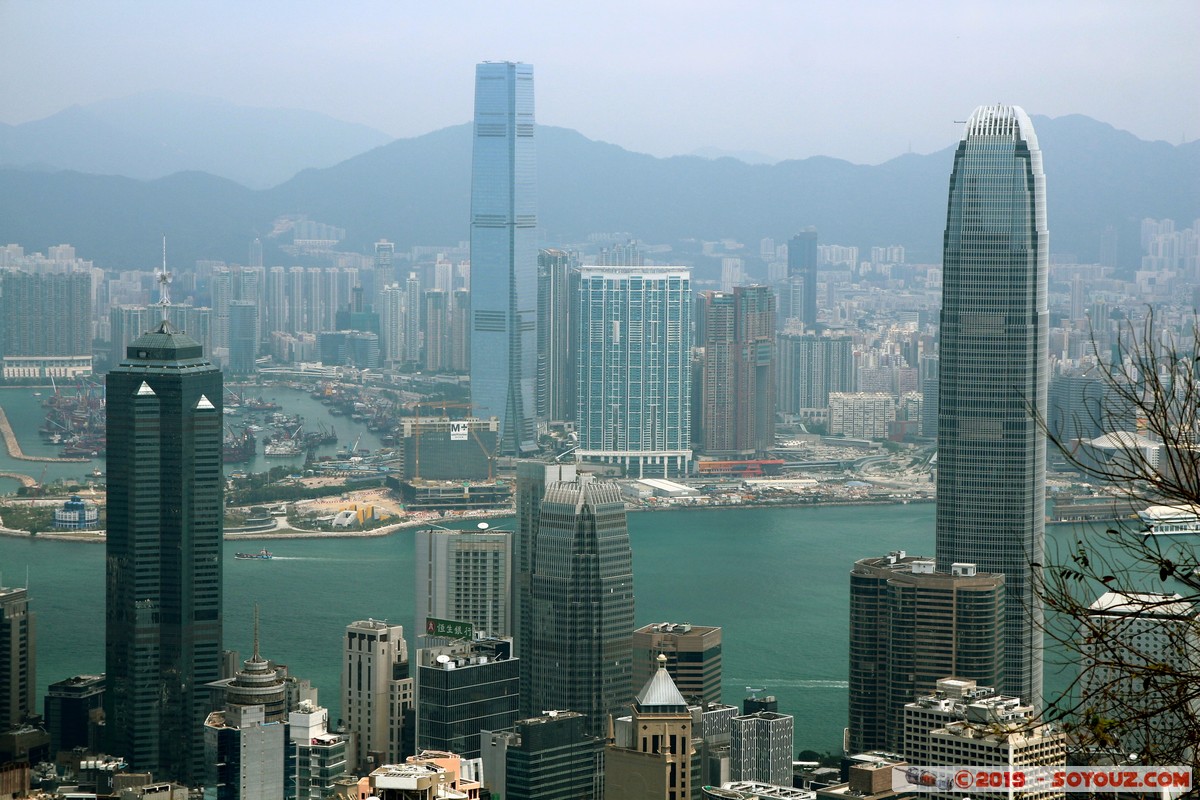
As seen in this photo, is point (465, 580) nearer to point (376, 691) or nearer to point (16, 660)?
point (376, 691)

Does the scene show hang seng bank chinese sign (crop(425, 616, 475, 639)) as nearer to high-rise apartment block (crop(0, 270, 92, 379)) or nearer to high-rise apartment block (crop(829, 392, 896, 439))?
high-rise apartment block (crop(0, 270, 92, 379))

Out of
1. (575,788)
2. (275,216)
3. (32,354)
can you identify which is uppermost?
(275,216)

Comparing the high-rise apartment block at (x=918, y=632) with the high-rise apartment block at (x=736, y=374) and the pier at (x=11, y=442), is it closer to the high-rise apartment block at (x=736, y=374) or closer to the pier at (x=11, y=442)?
the pier at (x=11, y=442)

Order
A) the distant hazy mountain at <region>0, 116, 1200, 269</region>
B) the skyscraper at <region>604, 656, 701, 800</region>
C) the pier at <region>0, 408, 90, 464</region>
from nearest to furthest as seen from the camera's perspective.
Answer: the skyscraper at <region>604, 656, 701, 800</region>
the distant hazy mountain at <region>0, 116, 1200, 269</region>
the pier at <region>0, 408, 90, 464</region>

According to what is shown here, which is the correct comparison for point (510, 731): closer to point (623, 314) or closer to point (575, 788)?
Result: point (575, 788)

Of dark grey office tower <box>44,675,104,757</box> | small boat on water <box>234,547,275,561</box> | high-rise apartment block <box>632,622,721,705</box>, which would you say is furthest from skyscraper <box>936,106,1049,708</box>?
small boat on water <box>234,547,275,561</box>

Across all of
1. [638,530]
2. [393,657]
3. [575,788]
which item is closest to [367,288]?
[638,530]
